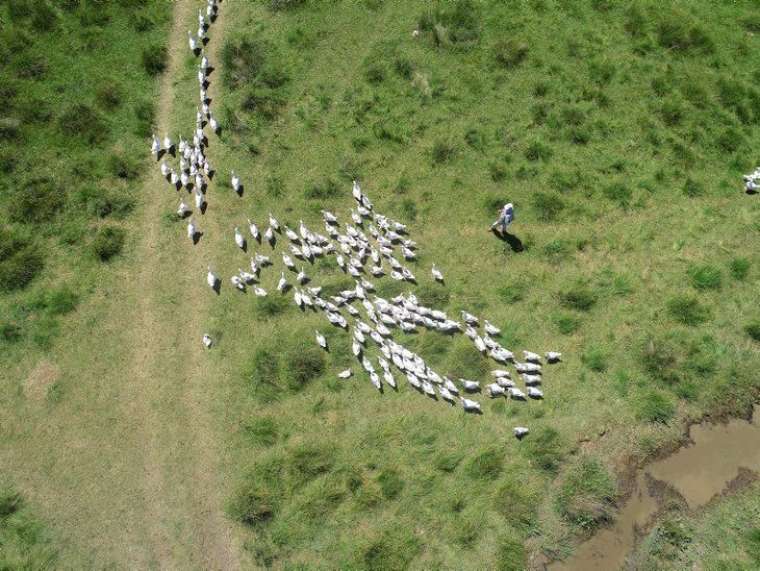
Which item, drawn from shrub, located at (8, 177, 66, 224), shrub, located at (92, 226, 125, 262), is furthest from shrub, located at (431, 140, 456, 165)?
shrub, located at (8, 177, 66, 224)

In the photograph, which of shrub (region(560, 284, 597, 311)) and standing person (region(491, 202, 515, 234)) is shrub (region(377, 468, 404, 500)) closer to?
shrub (region(560, 284, 597, 311))

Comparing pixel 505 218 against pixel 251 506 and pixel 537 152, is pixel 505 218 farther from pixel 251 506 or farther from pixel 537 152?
pixel 251 506

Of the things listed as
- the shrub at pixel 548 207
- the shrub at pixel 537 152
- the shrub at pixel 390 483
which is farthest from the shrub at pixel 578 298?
the shrub at pixel 390 483

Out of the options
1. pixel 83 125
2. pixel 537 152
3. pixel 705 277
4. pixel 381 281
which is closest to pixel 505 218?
pixel 537 152

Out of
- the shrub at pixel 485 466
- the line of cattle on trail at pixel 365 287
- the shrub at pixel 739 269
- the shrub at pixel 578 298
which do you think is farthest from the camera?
the shrub at pixel 739 269

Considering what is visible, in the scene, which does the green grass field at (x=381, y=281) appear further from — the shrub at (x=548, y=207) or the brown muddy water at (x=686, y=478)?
the brown muddy water at (x=686, y=478)

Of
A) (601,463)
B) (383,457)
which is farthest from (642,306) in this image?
(383,457)
